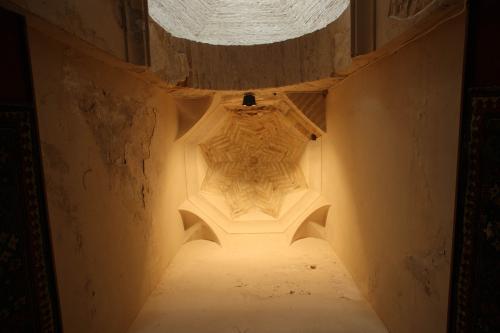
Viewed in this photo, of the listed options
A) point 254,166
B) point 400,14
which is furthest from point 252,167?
point 400,14

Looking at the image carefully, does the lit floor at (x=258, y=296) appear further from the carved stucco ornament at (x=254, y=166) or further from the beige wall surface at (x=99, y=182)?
the carved stucco ornament at (x=254, y=166)

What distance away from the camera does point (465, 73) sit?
1492mm

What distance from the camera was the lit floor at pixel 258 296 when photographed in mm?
2826

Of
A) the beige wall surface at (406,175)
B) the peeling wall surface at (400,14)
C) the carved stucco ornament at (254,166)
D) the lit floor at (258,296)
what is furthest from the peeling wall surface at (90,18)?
the carved stucco ornament at (254,166)

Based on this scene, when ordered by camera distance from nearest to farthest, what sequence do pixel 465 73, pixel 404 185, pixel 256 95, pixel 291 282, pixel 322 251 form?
pixel 465 73, pixel 404 185, pixel 291 282, pixel 256 95, pixel 322 251

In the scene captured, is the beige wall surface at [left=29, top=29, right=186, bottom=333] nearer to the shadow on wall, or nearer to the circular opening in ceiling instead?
the circular opening in ceiling

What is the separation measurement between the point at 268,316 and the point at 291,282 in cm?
75

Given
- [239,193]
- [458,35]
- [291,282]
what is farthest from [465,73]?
[239,193]

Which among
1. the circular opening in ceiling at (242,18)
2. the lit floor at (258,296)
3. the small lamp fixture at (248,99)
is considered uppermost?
the circular opening in ceiling at (242,18)

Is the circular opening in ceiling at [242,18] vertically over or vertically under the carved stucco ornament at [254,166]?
over

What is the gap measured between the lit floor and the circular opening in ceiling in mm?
3038

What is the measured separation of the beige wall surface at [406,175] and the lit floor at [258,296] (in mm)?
356

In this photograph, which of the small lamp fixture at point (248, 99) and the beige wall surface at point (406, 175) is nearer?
the beige wall surface at point (406, 175)

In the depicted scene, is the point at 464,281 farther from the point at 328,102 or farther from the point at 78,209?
the point at 328,102
